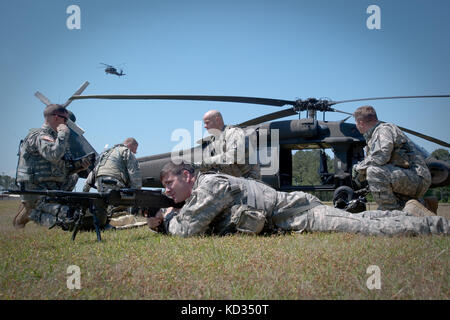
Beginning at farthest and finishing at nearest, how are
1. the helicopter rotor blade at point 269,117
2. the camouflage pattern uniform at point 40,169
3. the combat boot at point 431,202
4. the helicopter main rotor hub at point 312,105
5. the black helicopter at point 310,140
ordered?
the helicopter main rotor hub at point 312,105 < the helicopter rotor blade at point 269,117 < the black helicopter at point 310,140 < the combat boot at point 431,202 < the camouflage pattern uniform at point 40,169

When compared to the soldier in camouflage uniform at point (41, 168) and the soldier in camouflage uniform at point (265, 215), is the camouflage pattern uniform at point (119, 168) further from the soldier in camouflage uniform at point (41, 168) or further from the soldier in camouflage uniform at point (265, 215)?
the soldier in camouflage uniform at point (265, 215)

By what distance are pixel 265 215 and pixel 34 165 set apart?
427 cm

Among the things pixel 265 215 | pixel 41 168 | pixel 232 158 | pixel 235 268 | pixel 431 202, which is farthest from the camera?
pixel 431 202

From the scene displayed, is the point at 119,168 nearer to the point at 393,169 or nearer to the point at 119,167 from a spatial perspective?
the point at 119,167

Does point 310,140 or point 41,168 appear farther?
point 310,140

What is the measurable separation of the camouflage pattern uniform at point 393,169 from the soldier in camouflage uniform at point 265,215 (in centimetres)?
147

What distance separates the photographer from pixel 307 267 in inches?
105

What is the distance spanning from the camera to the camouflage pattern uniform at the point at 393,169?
550cm

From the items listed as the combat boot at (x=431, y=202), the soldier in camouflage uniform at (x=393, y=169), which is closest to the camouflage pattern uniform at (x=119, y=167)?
the soldier in camouflage uniform at (x=393, y=169)

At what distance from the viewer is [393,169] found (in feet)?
18.2

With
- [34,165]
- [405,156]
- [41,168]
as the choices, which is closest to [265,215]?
[405,156]
